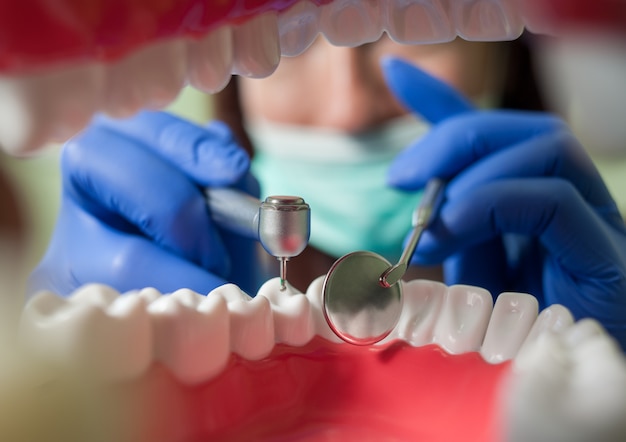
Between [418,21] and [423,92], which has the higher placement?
[418,21]

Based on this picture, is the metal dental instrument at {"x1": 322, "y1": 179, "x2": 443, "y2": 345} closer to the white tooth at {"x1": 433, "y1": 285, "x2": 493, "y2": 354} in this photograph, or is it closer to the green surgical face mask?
the white tooth at {"x1": 433, "y1": 285, "x2": 493, "y2": 354}

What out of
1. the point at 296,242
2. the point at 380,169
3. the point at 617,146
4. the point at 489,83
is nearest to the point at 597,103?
the point at 617,146

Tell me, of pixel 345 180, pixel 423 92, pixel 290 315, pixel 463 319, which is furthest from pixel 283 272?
pixel 345 180

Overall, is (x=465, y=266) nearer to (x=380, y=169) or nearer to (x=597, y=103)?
(x=597, y=103)

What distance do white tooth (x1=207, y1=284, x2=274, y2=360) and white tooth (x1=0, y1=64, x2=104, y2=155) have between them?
0.17 metres

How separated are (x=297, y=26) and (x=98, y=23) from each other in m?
0.19

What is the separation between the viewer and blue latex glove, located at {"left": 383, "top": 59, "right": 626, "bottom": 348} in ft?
1.82

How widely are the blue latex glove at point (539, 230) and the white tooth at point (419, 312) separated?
0.15ft

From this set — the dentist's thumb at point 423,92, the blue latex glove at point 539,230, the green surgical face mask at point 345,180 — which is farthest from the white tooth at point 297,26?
the green surgical face mask at point 345,180

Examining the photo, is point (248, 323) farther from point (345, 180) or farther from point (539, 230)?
point (345, 180)

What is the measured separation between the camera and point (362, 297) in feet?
1.54

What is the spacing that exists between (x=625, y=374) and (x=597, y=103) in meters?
0.12

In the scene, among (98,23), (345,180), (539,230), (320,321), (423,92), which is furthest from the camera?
(345,180)

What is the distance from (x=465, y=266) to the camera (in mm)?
622
